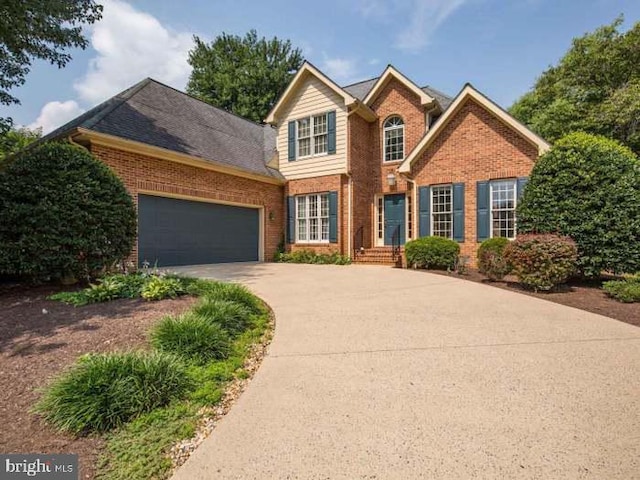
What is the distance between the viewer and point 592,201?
755 cm

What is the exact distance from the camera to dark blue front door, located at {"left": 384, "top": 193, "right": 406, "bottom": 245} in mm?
13633

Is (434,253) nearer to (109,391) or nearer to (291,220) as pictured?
(291,220)

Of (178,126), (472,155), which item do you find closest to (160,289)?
(178,126)

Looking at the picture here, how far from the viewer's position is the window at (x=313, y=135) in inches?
537

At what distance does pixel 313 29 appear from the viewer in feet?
28.9

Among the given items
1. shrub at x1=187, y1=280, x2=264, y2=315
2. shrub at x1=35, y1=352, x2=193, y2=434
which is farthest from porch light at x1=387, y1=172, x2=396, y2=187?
shrub at x1=35, y1=352, x2=193, y2=434

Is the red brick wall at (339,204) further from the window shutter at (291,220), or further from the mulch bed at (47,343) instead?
the mulch bed at (47,343)

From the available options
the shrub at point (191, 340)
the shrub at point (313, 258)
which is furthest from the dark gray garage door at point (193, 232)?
the shrub at point (191, 340)

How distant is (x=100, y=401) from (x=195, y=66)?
32.3 metres

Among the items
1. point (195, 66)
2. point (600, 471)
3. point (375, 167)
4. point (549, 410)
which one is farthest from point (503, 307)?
point (195, 66)

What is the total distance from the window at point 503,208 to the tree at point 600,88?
376 inches

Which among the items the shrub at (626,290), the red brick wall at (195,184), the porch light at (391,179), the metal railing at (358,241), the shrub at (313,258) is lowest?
the shrub at (626,290)

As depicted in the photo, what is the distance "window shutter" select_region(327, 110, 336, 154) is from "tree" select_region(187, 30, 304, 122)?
14523mm

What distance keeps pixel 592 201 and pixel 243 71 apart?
86.2 feet
